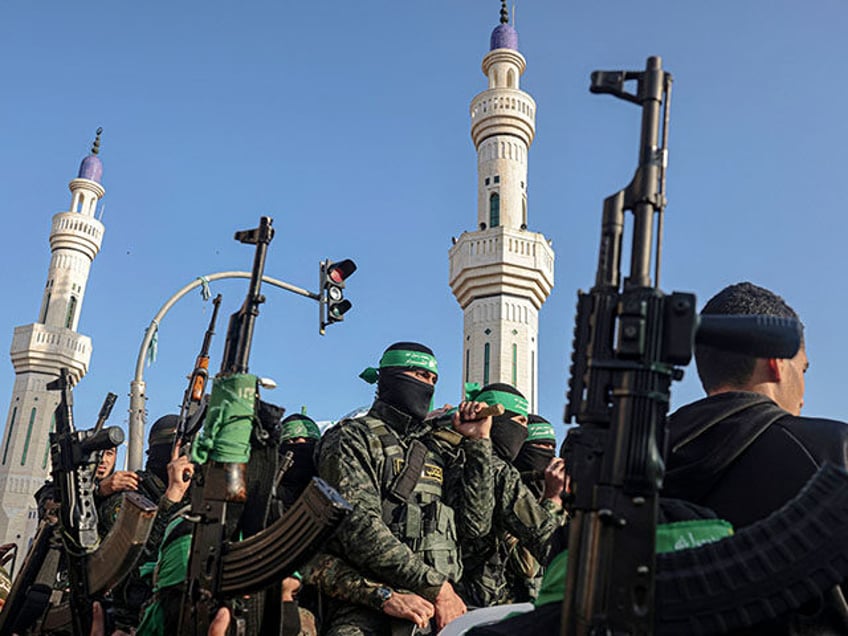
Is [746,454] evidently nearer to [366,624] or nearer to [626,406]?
[626,406]

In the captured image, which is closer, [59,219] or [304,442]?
[304,442]

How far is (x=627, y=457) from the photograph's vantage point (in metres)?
1.83

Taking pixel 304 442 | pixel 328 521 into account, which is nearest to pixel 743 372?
pixel 328 521

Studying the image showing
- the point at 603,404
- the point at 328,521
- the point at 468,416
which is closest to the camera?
the point at 603,404

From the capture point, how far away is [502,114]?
28.8 m

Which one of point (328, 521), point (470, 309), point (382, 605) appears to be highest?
point (470, 309)

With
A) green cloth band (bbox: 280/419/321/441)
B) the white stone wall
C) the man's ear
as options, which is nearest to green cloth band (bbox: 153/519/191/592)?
green cloth band (bbox: 280/419/321/441)

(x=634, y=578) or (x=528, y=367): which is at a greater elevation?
(x=528, y=367)

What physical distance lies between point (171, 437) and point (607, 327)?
17.1ft

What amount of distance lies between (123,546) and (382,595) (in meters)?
1.37

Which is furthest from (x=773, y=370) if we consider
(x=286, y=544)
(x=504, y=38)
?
(x=504, y=38)

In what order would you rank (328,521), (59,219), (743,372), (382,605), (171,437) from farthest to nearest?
(59,219) < (171,437) < (382,605) < (328,521) < (743,372)

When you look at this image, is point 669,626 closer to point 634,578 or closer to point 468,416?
point 634,578

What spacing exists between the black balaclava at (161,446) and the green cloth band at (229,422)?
10.1 feet
